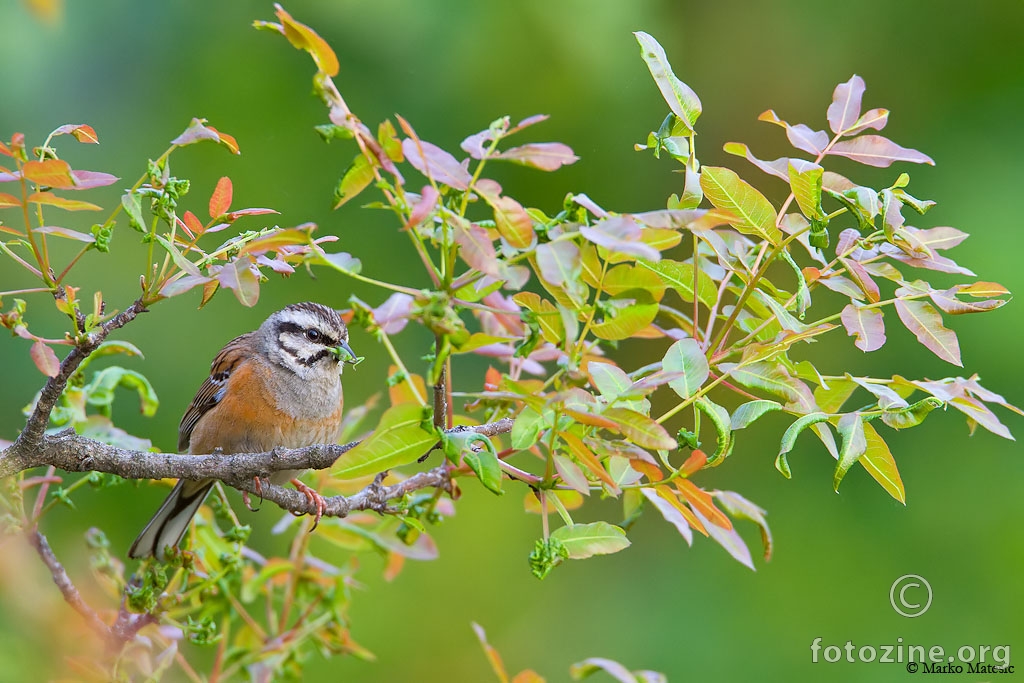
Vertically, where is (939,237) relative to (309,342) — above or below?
above

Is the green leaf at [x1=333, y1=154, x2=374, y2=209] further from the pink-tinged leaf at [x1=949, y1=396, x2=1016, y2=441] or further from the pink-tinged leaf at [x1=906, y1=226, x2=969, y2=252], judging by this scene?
the pink-tinged leaf at [x1=949, y1=396, x2=1016, y2=441]

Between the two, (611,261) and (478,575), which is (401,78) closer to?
(478,575)

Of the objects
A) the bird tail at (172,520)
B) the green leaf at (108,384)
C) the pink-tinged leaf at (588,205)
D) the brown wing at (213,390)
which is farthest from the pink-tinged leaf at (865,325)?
the brown wing at (213,390)

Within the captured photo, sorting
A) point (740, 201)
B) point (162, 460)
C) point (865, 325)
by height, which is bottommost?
point (162, 460)

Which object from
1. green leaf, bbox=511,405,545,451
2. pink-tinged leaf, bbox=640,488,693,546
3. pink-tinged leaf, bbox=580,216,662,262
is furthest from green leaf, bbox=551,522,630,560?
pink-tinged leaf, bbox=580,216,662,262

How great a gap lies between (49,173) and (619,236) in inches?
37.2

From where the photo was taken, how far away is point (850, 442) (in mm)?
1665

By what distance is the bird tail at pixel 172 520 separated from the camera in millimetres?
2839

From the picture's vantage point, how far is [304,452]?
1.92m

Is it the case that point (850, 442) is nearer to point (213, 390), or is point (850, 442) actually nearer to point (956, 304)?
point (956, 304)

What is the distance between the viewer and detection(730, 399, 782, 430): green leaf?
1654mm

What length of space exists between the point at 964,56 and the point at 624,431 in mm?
4564

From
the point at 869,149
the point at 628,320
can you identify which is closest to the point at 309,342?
the point at 628,320

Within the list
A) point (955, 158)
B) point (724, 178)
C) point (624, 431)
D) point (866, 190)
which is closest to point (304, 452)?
point (624, 431)
